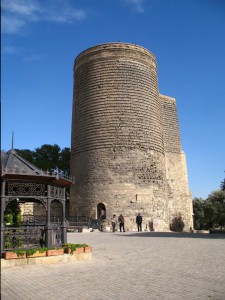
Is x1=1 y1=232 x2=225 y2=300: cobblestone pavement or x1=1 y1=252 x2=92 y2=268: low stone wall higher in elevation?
x1=1 y1=252 x2=92 y2=268: low stone wall

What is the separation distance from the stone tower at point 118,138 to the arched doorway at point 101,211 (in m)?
0.08

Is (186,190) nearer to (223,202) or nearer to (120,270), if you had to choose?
(223,202)

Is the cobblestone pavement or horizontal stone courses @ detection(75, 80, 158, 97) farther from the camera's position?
horizontal stone courses @ detection(75, 80, 158, 97)

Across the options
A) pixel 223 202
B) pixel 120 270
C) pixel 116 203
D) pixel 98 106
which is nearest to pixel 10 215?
pixel 120 270

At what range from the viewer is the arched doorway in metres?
25.4

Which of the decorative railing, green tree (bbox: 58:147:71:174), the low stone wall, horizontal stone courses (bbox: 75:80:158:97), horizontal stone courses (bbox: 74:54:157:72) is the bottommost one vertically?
the low stone wall

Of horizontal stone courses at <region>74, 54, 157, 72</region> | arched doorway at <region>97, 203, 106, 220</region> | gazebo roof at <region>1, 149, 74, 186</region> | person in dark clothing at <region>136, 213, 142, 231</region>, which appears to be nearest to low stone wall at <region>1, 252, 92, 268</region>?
gazebo roof at <region>1, 149, 74, 186</region>

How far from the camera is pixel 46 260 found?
Answer: 28.8 ft

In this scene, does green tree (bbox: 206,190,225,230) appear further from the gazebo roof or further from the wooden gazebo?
the gazebo roof

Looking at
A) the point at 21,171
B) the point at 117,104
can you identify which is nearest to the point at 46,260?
the point at 21,171

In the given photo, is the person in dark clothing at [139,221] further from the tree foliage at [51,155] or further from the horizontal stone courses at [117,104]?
the tree foliage at [51,155]

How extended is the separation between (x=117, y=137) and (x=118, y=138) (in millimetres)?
113

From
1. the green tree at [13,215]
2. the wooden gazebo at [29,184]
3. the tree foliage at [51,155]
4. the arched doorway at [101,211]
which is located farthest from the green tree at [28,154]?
the wooden gazebo at [29,184]

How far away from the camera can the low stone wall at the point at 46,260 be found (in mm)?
8188
